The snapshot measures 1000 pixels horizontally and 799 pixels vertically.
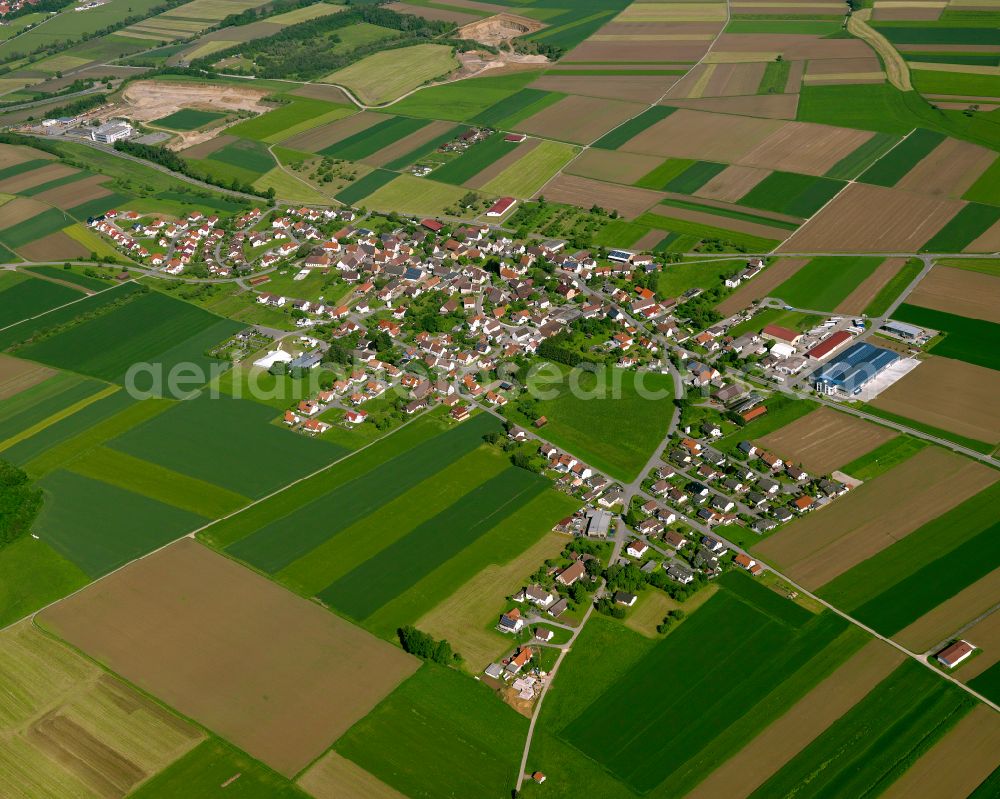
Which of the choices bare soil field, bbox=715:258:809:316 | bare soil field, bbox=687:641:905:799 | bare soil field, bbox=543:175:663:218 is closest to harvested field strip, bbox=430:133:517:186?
bare soil field, bbox=543:175:663:218

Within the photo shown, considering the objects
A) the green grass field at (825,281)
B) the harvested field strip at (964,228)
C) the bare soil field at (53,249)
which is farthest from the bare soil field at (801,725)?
the bare soil field at (53,249)

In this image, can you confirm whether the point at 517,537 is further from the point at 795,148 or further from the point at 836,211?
the point at 795,148

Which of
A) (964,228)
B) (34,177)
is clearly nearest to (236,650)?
(964,228)

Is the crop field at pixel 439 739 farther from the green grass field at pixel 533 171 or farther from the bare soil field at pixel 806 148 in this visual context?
the bare soil field at pixel 806 148

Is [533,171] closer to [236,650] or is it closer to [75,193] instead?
[75,193]

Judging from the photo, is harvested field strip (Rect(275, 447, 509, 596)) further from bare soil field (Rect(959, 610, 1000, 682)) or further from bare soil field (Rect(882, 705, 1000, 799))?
bare soil field (Rect(882, 705, 1000, 799))

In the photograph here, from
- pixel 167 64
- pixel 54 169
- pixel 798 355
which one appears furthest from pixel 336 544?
pixel 167 64
